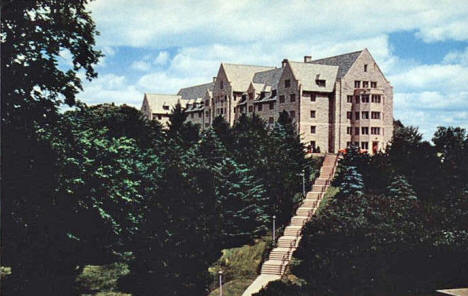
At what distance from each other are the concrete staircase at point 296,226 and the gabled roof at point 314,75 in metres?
13.2

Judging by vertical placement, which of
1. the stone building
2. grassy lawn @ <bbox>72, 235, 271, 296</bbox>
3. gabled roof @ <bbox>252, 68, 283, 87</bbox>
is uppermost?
gabled roof @ <bbox>252, 68, 283, 87</bbox>

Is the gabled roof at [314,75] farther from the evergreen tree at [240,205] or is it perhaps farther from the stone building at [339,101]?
the evergreen tree at [240,205]

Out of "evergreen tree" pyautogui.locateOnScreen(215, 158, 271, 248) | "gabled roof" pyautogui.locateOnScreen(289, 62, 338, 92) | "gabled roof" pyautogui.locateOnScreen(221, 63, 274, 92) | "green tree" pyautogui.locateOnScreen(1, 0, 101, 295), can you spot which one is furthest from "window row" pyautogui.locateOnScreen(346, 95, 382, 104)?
"green tree" pyautogui.locateOnScreen(1, 0, 101, 295)

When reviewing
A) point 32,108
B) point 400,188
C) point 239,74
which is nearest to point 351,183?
point 400,188

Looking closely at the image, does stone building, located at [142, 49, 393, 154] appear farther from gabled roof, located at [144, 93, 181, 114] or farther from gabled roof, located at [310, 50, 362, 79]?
gabled roof, located at [144, 93, 181, 114]

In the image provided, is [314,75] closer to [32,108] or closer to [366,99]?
[366,99]

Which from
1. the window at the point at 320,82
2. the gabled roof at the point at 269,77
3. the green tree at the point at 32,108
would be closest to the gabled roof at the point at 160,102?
the gabled roof at the point at 269,77

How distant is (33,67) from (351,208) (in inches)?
1154

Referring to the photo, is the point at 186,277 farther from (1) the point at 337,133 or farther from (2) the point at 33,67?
(1) the point at 337,133

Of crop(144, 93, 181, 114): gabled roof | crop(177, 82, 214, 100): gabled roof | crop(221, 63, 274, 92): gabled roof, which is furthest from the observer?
crop(144, 93, 181, 114): gabled roof

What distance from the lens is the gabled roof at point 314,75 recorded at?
76.2 metres

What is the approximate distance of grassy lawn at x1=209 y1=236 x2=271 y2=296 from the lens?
136ft

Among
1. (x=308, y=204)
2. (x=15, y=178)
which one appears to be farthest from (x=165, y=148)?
(x=15, y=178)

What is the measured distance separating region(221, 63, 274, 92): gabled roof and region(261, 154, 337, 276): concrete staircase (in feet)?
88.1
